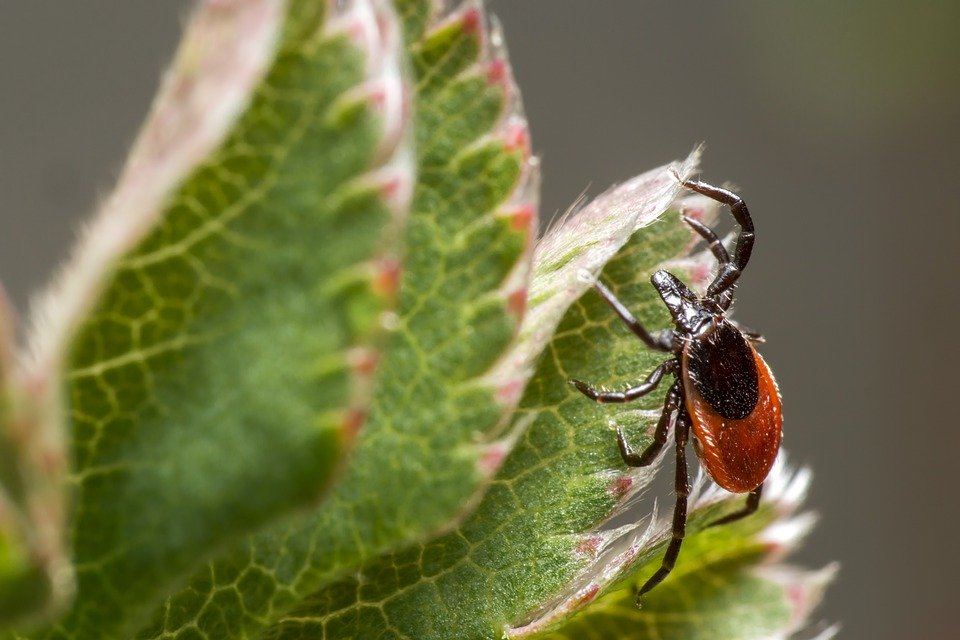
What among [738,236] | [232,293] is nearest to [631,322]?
[232,293]

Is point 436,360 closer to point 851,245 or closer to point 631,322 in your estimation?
point 631,322

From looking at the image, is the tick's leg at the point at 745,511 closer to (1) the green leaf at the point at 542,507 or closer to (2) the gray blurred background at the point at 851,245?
(1) the green leaf at the point at 542,507

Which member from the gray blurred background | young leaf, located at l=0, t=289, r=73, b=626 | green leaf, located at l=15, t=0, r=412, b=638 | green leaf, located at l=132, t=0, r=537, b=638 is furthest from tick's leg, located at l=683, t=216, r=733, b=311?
the gray blurred background

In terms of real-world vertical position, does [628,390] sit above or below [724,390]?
above

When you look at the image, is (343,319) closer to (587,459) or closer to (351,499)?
(351,499)

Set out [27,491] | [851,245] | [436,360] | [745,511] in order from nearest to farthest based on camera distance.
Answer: [27,491], [436,360], [745,511], [851,245]

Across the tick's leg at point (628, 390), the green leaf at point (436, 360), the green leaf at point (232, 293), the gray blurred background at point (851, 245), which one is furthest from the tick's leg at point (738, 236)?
the gray blurred background at point (851, 245)

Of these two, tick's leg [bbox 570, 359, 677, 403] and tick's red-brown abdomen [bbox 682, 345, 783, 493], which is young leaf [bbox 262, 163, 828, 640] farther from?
tick's red-brown abdomen [bbox 682, 345, 783, 493]
